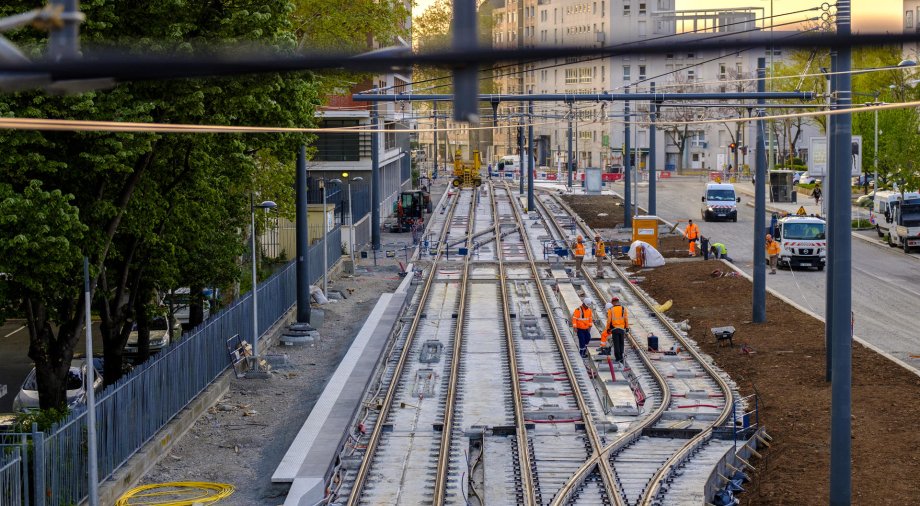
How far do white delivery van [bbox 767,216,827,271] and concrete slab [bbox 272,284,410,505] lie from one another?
619 inches

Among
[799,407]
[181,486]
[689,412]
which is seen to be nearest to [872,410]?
[799,407]

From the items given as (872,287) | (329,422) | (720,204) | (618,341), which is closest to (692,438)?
(329,422)

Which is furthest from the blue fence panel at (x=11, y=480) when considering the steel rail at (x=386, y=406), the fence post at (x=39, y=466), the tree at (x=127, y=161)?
the steel rail at (x=386, y=406)

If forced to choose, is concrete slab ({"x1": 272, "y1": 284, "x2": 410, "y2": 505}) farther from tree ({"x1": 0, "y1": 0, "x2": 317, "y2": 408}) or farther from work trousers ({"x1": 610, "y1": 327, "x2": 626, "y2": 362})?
work trousers ({"x1": 610, "y1": 327, "x2": 626, "y2": 362})

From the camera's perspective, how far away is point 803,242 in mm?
38969

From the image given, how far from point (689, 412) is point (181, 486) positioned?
8.22 m

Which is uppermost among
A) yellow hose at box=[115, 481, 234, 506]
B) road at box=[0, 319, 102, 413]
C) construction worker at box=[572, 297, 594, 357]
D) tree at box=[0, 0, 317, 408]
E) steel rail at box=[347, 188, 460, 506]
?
tree at box=[0, 0, 317, 408]

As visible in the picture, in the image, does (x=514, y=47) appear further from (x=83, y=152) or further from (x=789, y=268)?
(x=789, y=268)

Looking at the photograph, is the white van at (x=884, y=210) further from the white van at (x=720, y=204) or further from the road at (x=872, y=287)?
the white van at (x=720, y=204)

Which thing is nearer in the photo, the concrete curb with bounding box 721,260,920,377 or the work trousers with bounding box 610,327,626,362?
Answer: the concrete curb with bounding box 721,260,920,377

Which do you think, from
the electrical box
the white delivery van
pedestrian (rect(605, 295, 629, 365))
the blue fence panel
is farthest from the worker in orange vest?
the electrical box

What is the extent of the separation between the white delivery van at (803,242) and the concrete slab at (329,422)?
15.7 meters

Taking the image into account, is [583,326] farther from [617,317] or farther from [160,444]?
[160,444]

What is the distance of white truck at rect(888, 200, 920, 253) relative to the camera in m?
44.8
